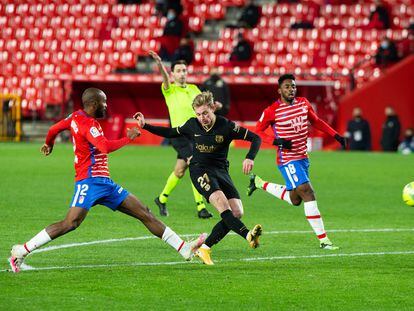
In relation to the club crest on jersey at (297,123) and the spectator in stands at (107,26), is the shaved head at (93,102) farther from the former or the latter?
the spectator in stands at (107,26)

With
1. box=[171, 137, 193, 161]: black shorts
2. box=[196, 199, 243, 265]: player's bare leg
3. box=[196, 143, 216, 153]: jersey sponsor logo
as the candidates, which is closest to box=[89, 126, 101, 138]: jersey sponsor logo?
box=[196, 143, 216, 153]: jersey sponsor logo

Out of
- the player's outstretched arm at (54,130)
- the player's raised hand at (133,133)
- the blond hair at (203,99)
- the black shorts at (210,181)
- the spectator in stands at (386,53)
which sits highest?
the blond hair at (203,99)

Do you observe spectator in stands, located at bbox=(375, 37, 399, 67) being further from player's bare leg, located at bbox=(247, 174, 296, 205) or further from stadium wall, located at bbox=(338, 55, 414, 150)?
player's bare leg, located at bbox=(247, 174, 296, 205)

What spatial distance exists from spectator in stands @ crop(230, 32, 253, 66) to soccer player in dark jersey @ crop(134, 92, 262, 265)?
23526 mm

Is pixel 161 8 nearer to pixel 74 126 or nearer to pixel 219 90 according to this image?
pixel 219 90

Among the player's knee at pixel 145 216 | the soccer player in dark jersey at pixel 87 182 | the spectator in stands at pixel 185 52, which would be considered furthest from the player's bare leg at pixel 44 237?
the spectator in stands at pixel 185 52

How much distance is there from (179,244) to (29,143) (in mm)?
23930

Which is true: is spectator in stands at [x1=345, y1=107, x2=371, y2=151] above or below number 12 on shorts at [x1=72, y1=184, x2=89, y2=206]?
below

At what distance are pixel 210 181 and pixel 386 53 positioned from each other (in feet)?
73.0

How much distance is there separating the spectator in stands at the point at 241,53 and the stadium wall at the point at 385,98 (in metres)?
3.74

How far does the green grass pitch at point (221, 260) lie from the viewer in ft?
28.0

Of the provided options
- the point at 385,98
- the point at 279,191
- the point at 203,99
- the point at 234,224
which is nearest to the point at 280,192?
the point at 279,191

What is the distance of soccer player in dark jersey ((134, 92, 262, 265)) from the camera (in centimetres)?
1072

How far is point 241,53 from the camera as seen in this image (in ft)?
113
